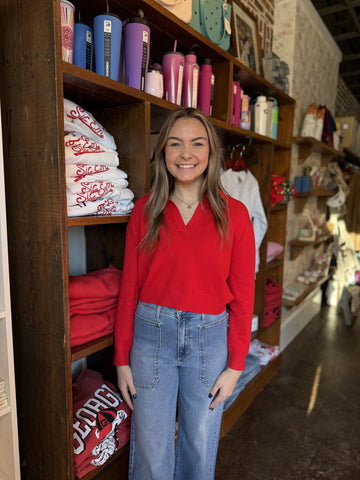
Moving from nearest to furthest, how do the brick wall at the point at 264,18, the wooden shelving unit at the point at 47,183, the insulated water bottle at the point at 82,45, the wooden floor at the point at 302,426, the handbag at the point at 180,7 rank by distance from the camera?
the wooden shelving unit at the point at 47,183
the insulated water bottle at the point at 82,45
the handbag at the point at 180,7
the wooden floor at the point at 302,426
the brick wall at the point at 264,18

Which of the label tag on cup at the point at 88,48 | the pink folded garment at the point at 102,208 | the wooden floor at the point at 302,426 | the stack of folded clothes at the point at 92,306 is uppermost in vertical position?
the label tag on cup at the point at 88,48

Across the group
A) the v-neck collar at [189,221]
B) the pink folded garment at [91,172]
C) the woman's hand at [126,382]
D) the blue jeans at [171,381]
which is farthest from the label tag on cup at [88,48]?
the woman's hand at [126,382]

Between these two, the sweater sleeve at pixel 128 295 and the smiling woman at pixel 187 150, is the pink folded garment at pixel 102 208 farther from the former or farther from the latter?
the smiling woman at pixel 187 150

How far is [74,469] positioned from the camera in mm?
1228

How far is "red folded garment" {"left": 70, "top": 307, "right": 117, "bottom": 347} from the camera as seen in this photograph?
1.27 m

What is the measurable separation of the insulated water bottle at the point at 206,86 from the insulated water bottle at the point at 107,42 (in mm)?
607

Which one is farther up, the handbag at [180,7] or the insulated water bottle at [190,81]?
the handbag at [180,7]

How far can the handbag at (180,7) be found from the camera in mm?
1428

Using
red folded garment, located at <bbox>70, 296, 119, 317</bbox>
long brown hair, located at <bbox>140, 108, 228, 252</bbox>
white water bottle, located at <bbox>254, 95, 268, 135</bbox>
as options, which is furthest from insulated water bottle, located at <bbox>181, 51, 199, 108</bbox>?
red folded garment, located at <bbox>70, 296, 119, 317</bbox>

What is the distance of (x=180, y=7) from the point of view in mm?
1513

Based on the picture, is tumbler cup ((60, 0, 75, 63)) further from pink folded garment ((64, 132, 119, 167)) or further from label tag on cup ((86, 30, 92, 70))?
pink folded garment ((64, 132, 119, 167))

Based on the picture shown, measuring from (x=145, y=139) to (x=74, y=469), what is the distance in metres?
1.29

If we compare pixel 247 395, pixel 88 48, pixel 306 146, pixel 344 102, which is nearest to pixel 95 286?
pixel 88 48

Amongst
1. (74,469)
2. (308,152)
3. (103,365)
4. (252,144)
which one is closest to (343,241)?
(308,152)
